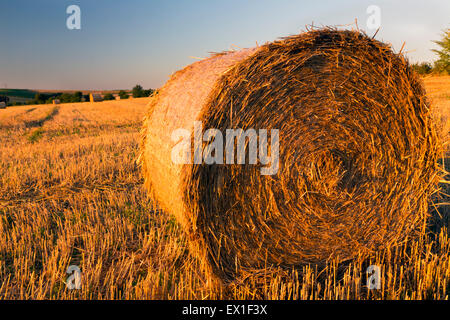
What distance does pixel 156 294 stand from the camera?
276 cm

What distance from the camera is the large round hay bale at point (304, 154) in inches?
121

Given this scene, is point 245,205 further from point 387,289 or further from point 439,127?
point 439,127

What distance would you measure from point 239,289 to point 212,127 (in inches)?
59.5
